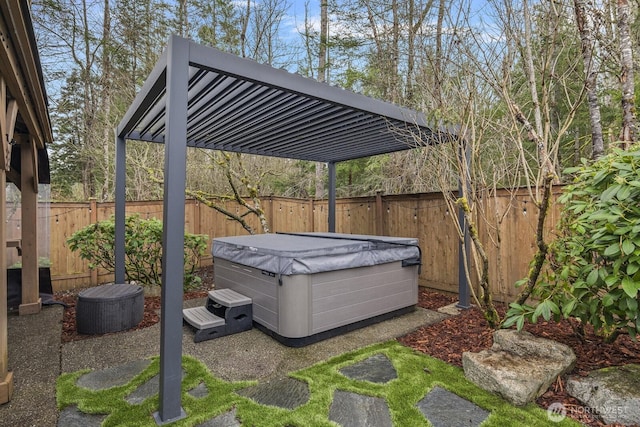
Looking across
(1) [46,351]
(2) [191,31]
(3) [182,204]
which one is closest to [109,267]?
(1) [46,351]

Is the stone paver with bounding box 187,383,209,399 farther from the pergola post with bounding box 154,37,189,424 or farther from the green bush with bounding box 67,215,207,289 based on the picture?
the green bush with bounding box 67,215,207,289

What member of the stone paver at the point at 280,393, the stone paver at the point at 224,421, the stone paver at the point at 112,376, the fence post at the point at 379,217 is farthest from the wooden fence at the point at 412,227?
the stone paver at the point at 112,376

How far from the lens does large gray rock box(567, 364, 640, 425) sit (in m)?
1.85

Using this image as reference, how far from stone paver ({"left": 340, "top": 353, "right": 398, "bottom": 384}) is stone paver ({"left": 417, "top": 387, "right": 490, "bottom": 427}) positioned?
33 centimetres

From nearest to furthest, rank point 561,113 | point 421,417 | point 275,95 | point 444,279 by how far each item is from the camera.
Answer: point 421,417 < point 275,95 < point 444,279 < point 561,113

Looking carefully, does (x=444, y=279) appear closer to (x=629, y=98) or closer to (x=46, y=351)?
(x=629, y=98)

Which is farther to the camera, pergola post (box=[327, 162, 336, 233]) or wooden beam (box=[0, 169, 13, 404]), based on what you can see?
pergola post (box=[327, 162, 336, 233])

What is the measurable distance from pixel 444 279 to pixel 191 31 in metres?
7.38

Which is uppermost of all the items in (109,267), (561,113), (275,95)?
(561,113)

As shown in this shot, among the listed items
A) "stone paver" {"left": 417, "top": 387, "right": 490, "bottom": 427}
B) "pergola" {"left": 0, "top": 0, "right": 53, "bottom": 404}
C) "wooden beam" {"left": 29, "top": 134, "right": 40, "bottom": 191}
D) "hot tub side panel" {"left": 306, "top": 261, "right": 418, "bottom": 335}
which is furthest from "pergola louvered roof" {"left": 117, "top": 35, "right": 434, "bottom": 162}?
"stone paver" {"left": 417, "top": 387, "right": 490, "bottom": 427}

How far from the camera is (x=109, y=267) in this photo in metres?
5.09

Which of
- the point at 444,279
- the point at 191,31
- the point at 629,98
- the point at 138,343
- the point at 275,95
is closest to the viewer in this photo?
the point at 275,95

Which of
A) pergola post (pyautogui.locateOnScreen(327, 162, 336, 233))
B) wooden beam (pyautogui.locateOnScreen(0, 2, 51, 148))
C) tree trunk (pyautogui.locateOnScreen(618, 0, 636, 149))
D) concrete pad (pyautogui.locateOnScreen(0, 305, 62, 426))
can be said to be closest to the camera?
wooden beam (pyautogui.locateOnScreen(0, 2, 51, 148))

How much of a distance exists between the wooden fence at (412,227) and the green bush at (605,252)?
1211mm
